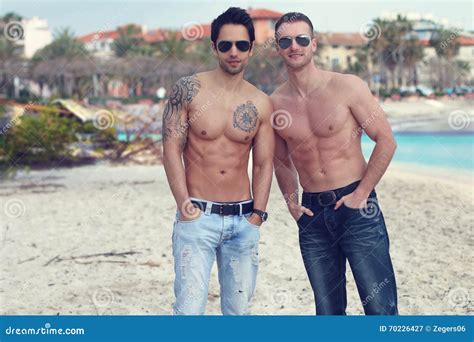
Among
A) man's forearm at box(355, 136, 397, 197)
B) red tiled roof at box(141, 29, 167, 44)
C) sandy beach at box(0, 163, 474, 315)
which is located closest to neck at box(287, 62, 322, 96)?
man's forearm at box(355, 136, 397, 197)

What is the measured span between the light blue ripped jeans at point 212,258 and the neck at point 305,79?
2.70 ft

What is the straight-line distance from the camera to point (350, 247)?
441cm

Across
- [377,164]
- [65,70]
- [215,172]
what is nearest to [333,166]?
[377,164]

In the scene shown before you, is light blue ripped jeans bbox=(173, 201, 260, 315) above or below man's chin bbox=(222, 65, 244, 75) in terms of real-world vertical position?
below

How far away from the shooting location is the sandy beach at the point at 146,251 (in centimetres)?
695

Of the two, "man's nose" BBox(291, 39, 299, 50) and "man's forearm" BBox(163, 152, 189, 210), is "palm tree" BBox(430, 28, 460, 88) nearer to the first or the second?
"man's nose" BBox(291, 39, 299, 50)

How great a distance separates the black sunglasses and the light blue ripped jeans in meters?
0.94

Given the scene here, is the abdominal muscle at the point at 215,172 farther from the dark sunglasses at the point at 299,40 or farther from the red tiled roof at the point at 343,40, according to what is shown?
the red tiled roof at the point at 343,40

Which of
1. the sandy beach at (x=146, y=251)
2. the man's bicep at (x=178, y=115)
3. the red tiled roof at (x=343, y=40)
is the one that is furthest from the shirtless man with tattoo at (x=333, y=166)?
the red tiled roof at (x=343, y=40)

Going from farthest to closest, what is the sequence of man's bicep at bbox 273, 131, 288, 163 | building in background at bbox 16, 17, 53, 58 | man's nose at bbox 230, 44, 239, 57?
building in background at bbox 16, 17, 53, 58
man's bicep at bbox 273, 131, 288, 163
man's nose at bbox 230, 44, 239, 57

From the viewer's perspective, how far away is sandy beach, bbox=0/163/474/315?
695 centimetres

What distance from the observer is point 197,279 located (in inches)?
171

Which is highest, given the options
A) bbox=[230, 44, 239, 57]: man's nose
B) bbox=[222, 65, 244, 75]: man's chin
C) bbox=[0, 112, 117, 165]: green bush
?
bbox=[230, 44, 239, 57]: man's nose

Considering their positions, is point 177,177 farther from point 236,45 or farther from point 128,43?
point 128,43
